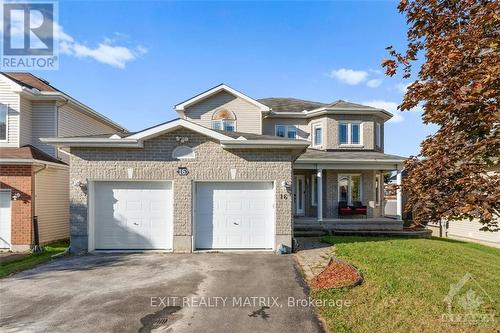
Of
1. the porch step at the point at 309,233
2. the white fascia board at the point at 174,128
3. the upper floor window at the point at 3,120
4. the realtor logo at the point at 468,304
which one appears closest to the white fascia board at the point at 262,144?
the white fascia board at the point at 174,128

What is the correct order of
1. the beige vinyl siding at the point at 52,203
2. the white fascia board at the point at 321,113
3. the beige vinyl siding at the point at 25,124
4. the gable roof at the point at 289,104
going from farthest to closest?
the gable roof at the point at 289,104
the white fascia board at the point at 321,113
the beige vinyl siding at the point at 25,124
the beige vinyl siding at the point at 52,203

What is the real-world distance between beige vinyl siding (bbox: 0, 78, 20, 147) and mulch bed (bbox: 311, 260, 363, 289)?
13.5 meters

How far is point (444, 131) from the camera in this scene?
416 centimetres

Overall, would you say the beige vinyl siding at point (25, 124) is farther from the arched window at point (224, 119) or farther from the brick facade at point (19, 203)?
the arched window at point (224, 119)

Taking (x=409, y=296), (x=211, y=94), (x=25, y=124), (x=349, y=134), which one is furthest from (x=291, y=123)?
(x=409, y=296)

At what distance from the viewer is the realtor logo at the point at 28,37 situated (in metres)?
11.1

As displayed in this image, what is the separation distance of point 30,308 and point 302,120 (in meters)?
16.2

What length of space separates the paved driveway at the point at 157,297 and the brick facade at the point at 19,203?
10.6 feet

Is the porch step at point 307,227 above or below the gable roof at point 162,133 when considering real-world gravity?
below

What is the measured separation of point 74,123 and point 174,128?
816cm

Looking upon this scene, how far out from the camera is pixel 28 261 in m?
9.59

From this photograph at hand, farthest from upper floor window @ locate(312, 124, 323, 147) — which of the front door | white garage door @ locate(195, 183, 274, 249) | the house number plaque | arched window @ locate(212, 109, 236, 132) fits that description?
the house number plaque

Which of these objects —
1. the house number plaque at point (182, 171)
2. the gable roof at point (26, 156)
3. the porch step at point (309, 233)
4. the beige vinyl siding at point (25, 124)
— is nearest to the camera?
the house number plaque at point (182, 171)

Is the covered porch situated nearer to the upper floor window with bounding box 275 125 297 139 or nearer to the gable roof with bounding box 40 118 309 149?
the upper floor window with bounding box 275 125 297 139
